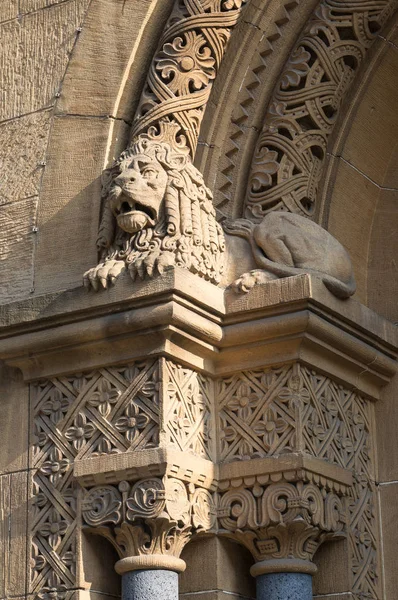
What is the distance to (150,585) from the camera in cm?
506

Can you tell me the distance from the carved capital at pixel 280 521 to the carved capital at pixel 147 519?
14cm

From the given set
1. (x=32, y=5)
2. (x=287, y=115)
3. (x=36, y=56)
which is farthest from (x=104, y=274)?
(x=32, y=5)

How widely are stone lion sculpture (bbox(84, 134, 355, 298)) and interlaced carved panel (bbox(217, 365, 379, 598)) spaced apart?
37cm

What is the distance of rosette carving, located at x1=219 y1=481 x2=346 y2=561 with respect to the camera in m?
5.20

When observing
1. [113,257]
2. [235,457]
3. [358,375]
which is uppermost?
[113,257]

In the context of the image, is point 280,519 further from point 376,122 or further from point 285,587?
point 376,122

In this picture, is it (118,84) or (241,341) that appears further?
(118,84)

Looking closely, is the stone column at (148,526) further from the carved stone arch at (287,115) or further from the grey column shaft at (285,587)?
the carved stone arch at (287,115)

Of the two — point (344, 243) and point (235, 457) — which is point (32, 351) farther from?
point (344, 243)

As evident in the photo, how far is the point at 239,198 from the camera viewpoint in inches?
227

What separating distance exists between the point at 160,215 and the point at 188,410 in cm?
74

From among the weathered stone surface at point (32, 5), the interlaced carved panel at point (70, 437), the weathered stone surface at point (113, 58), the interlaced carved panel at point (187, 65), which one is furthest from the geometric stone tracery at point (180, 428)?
the weathered stone surface at point (32, 5)

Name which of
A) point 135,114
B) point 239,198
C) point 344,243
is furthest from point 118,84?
point 344,243

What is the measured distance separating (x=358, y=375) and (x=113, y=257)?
108cm
